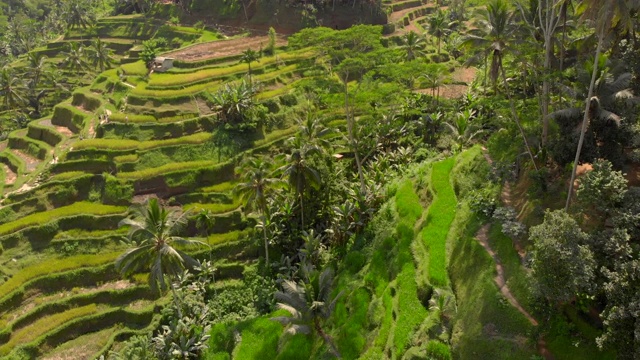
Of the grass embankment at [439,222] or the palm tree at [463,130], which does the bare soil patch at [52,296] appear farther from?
the palm tree at [463,130]

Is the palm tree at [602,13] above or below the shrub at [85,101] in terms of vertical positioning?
above

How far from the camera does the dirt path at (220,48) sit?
2534 inches

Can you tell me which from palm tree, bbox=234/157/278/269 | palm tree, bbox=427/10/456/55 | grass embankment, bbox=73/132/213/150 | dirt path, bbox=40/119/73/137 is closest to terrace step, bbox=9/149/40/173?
dirt path, bbox=40/119/73/137

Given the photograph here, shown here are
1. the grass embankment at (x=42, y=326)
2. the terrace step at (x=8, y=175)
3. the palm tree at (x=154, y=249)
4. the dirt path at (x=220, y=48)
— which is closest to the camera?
the palm tree at (x=154, y=249)

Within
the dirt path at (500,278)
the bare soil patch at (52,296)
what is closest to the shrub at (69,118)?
the bare soil patch at (52,296)

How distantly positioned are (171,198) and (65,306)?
13.1 m

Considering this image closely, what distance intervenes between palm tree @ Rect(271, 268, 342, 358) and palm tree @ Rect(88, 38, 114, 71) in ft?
215

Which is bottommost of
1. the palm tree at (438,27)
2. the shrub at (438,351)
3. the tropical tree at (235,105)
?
the shrub at (438,351)

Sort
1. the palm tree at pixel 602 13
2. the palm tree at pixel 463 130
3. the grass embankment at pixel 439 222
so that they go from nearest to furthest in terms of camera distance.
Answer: the palm tree at pixel 602 13
the grass embankment at pixel 439 222
the palm tree at pixel 463 130

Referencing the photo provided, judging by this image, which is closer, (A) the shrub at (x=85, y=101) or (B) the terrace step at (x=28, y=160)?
(B) the terrace step at (x=28, y=160)

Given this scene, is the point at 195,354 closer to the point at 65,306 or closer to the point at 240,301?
the point at 240,301

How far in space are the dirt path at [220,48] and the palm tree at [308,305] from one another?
150 ft

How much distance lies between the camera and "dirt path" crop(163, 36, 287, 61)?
211 ft

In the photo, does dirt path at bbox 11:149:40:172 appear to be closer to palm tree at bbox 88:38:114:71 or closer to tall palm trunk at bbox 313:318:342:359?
palm tree at bbox 88:38:114:71
